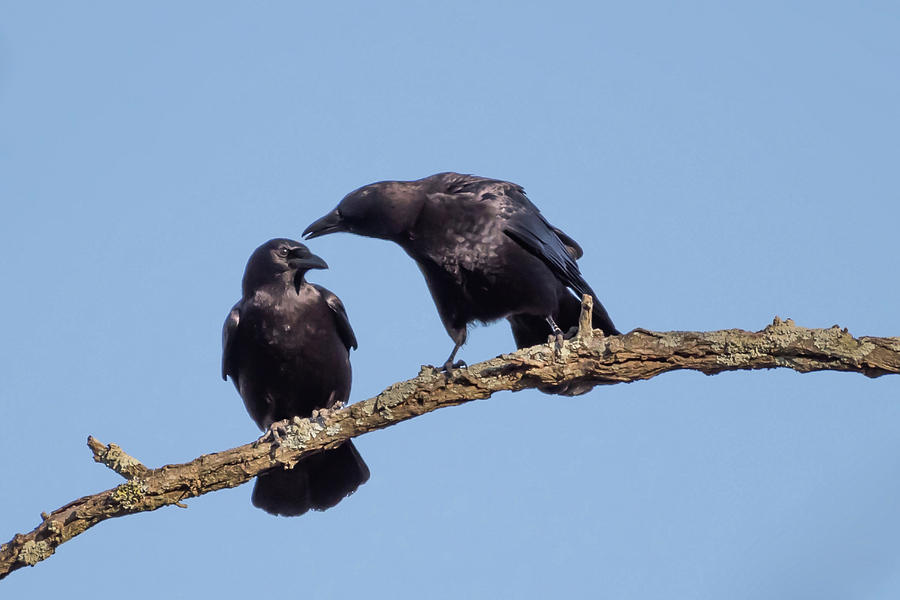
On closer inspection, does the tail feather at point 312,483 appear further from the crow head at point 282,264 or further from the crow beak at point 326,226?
the crow beak at point 326,226

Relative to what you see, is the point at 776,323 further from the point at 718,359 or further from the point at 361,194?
the point at 361,194

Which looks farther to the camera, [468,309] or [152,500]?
[468,309]

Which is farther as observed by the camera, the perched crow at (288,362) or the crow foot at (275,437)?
the perched crow at (288,362)

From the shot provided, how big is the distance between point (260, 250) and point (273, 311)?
0.50m

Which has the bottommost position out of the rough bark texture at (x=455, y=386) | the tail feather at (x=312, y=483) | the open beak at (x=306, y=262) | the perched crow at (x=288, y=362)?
the rough bark texture at (x=455, y=386)

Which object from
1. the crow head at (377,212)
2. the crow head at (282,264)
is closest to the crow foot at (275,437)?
the crow head at (377,212)

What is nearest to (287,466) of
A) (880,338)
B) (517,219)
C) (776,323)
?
(517,219)

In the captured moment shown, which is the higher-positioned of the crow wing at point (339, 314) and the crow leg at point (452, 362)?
the crow wing at point (339, 314)

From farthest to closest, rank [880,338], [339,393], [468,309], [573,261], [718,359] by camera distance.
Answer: [339,393] → [573,261] → [468,309] → [718,359] → [880,338]

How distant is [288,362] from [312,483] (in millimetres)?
865

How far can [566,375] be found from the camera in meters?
5.59

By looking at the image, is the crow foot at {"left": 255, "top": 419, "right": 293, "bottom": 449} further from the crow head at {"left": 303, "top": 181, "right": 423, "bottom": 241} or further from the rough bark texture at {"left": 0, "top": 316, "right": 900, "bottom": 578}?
the crow head at {"left": 303, "top": 181, "right": 423, "bottom": 241}

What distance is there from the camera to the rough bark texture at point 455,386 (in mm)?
5121

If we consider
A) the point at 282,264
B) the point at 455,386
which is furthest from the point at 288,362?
the point at 455,386
